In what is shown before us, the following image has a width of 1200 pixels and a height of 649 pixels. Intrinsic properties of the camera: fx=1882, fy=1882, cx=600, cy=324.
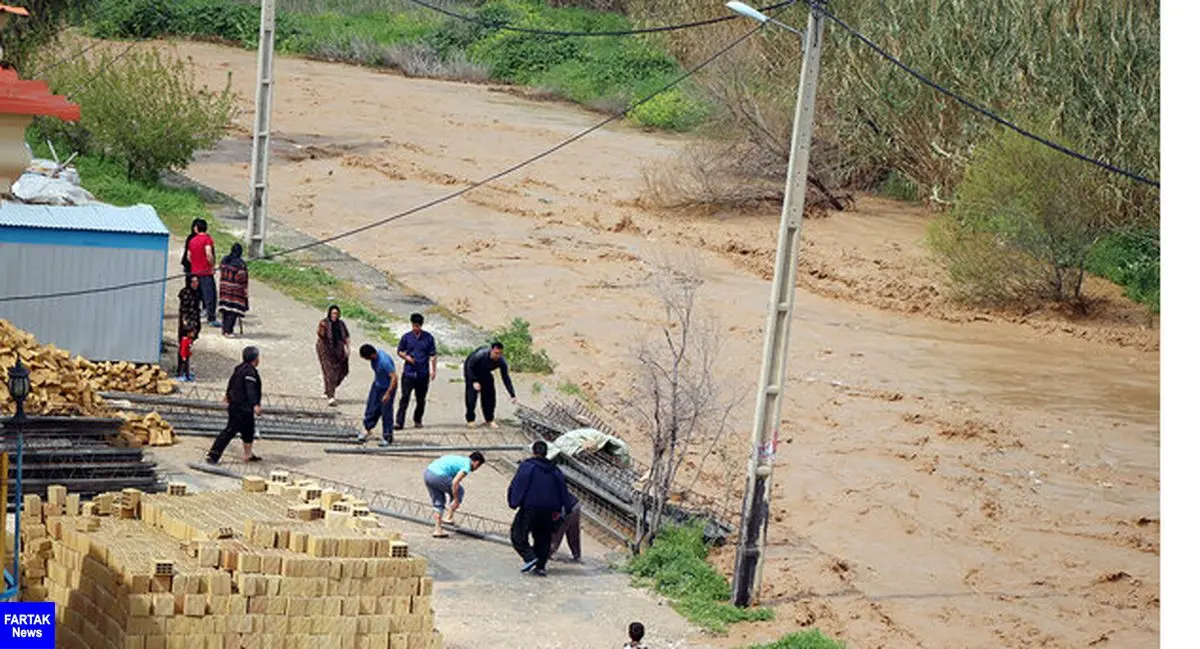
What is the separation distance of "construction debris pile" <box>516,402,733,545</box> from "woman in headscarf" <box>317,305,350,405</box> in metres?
2.31

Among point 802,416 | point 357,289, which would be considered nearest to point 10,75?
point 802,416

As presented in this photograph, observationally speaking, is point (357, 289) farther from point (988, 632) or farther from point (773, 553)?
point (988, 632)

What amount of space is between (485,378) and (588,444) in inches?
99.6

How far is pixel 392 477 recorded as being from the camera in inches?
751

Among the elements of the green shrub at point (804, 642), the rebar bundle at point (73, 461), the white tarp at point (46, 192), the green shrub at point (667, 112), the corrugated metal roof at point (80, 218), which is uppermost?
the green shrub at point (667, 112)

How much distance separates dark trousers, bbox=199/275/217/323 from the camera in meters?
24.0

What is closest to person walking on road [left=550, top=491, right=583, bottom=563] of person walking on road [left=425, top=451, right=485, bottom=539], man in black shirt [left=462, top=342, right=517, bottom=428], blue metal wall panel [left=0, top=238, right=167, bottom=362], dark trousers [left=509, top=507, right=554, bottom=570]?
dark trousers [left=509, top=507, right=554, bottom=570]

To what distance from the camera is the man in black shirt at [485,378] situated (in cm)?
2097

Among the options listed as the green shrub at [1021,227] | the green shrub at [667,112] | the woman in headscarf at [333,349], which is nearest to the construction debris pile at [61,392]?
the woman in headscarf at [333,349]

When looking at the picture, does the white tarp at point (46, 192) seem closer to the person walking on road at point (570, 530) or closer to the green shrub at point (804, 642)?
the person walking on road at point (570, 530)

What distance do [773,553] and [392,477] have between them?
12.9 feet

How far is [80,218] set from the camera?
21453 mm

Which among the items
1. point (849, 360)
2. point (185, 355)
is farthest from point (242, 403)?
point (849, 360)

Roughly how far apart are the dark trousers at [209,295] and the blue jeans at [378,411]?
4535mm
